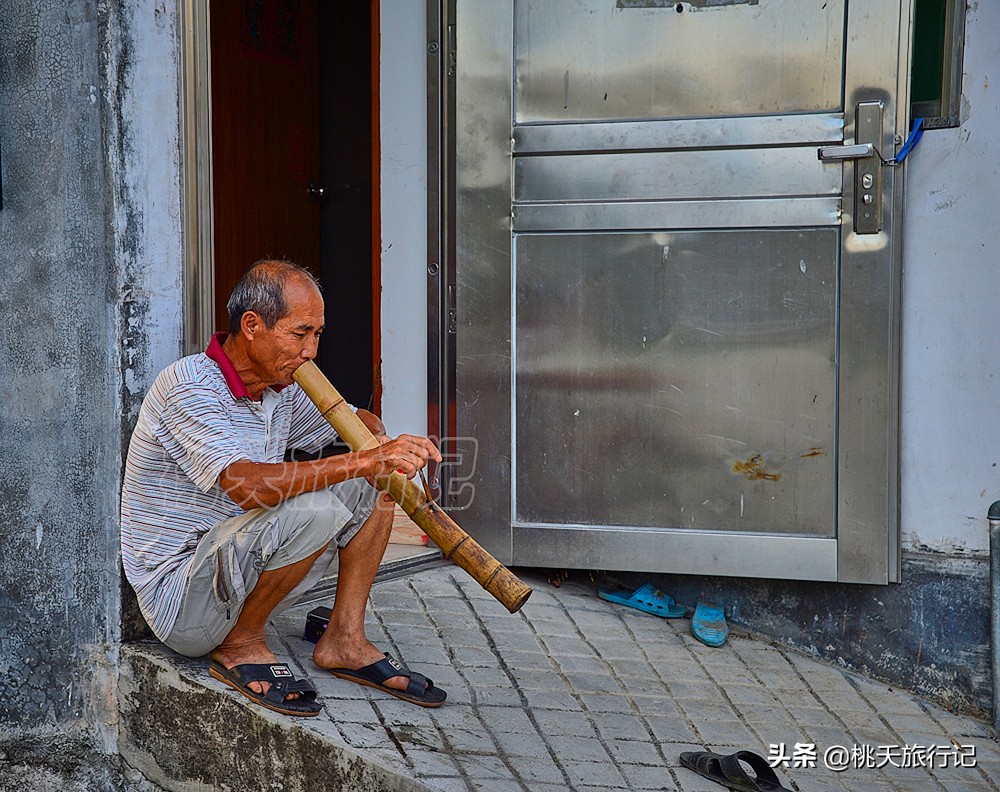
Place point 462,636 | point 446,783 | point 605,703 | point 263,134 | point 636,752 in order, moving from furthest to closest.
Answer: point 263,134 → point 462,636 → point 605,703 → point 636,752 → point 446,783

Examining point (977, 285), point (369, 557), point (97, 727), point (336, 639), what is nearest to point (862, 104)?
point (977, 285)

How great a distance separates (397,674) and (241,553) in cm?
53

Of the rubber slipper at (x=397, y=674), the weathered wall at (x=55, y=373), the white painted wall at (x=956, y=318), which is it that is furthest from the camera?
the white painted wall at (x=956, y=318)

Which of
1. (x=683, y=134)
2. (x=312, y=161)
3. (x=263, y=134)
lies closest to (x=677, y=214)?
(x=683, y=134)

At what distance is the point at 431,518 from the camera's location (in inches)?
103

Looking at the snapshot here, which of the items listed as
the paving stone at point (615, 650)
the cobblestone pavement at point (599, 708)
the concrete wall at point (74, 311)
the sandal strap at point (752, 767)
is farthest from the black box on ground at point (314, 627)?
the sandal strap at point (752, 767)

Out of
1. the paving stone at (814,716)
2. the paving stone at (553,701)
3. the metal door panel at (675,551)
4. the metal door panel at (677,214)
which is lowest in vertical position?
the paving stone at (814,716)

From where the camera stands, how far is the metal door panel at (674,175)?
3.34 meters

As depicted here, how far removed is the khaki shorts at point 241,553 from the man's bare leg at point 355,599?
0.14 m

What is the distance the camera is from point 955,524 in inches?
134

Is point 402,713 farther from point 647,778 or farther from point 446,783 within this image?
point 647,778

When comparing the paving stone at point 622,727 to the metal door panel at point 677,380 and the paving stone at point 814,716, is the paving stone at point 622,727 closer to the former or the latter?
the paving stone at point 814,716

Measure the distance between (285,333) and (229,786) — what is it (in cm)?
116

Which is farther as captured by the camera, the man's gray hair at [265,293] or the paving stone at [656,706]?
the paving stone at [656,706]
